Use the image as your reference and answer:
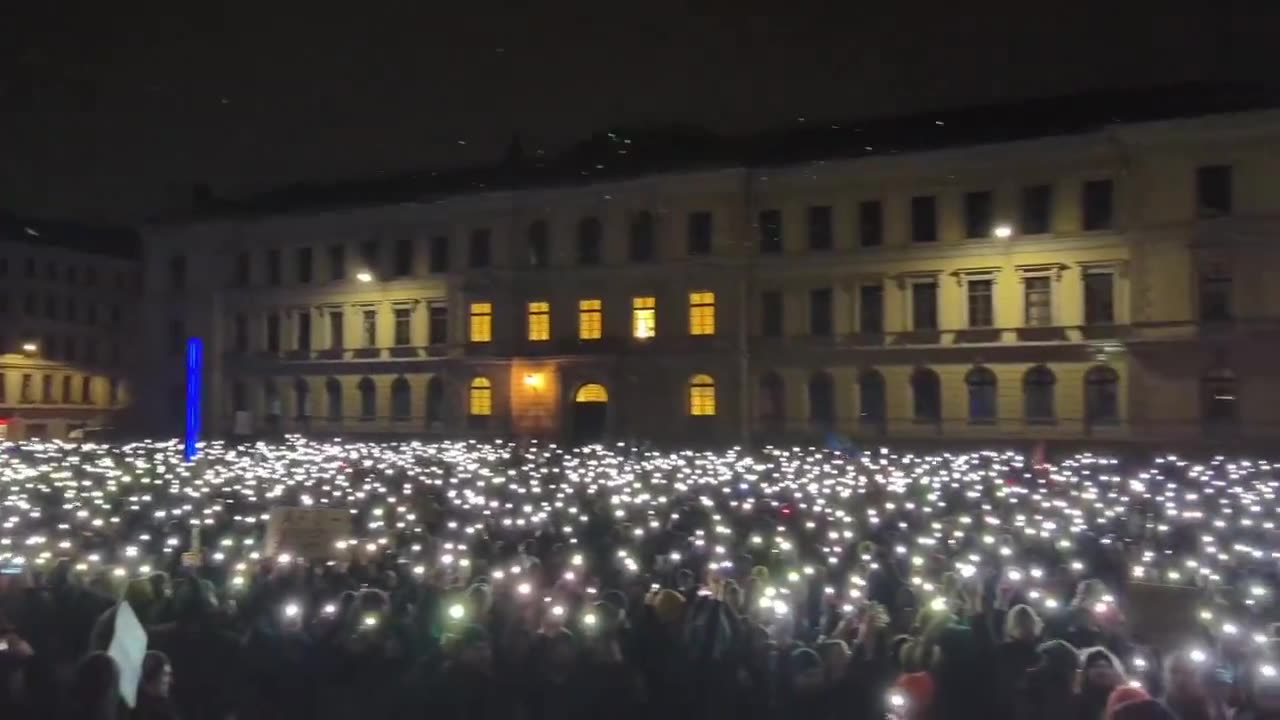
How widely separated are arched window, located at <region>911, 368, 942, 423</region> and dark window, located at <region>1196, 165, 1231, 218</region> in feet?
33.7

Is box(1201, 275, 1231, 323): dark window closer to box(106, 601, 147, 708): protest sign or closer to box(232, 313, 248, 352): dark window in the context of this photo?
box(106, 601, 147, 708): protest sign

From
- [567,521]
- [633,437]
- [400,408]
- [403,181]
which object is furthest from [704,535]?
[403,181]

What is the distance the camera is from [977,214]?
4328cm

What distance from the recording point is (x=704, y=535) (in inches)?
589

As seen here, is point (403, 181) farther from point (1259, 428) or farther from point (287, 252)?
point (1259, 428)

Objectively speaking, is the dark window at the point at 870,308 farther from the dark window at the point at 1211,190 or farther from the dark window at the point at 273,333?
the dark window at the point at 273,333

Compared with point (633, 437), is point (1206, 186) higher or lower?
higher

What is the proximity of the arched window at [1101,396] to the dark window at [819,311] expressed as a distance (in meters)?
9.75

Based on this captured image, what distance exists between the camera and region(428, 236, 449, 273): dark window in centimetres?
5306

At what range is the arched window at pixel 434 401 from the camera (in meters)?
52.3

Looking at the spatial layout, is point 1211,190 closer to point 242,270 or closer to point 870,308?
point 870,308

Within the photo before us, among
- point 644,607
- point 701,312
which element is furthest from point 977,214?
A: point 644,607

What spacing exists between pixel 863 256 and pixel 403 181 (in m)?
23.3

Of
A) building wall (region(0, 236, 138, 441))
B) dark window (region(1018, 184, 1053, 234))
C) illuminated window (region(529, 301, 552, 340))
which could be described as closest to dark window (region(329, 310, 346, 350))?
illuminated window (region(529, 301, 552, 340))
